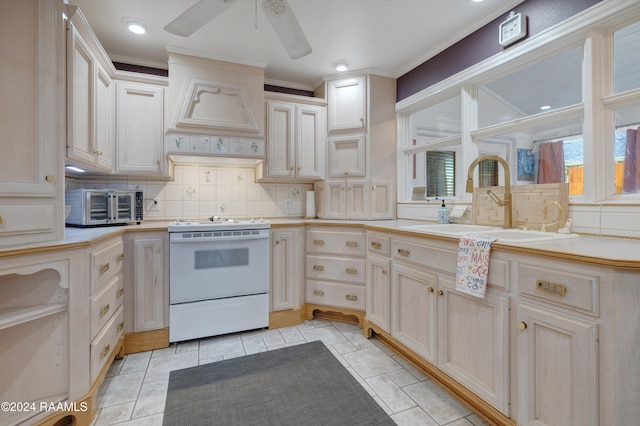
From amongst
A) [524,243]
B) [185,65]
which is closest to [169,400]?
[524,243]

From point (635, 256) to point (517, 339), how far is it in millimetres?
548

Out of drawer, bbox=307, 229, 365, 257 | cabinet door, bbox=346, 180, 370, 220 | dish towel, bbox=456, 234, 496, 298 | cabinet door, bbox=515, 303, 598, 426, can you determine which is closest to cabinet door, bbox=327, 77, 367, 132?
cabinet door, bbox=346, 180, 370, 220

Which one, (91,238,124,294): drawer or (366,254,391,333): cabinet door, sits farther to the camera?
(366,254,391,333): cabinet door

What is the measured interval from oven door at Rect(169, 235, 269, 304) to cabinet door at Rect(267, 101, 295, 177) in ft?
2.58

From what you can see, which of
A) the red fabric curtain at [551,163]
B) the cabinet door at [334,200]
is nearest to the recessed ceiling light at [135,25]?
the cabinet door at [334,200]

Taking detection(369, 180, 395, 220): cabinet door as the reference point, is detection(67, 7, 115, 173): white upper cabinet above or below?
above

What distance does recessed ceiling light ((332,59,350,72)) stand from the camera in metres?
2.85

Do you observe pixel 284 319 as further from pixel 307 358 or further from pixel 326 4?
pixel 326 4

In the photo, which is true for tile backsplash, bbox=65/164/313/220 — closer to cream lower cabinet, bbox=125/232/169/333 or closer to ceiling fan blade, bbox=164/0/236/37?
cream lower cabinet, bbox=125/232/169/333

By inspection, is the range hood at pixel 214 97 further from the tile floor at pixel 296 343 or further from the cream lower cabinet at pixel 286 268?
the tile floor at pixel 296 343

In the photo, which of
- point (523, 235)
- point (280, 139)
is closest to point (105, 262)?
point (280, 139)

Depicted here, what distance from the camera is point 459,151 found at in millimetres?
2750

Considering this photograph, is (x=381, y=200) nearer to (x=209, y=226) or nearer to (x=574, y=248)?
(x=209, y=226)

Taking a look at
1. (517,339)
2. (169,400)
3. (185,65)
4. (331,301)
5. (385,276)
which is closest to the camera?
(517,339)
